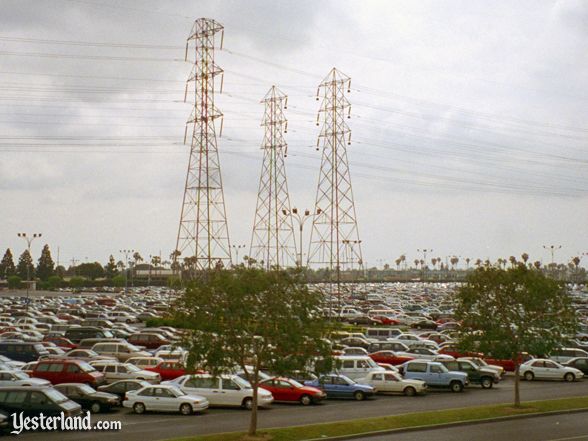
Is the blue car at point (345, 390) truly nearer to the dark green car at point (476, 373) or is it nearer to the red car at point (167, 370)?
the dark green car at point (476, 373)

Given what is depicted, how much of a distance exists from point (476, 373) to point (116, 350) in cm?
2219

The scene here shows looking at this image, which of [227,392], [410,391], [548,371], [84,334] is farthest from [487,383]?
[84,334]

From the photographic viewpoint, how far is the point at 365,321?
250 ft

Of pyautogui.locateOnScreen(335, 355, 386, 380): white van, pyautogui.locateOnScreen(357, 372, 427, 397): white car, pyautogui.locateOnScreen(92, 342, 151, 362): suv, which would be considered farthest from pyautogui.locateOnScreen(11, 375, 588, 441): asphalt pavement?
pyautogui.locateOnScreen(92, 342, 151, 362): suv

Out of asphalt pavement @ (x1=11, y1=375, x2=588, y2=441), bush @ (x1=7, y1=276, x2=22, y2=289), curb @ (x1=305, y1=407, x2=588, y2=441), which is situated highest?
bush @ (x1=7, y1=276, x2=22, y2=289)

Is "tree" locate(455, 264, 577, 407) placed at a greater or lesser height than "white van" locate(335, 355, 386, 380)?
greater

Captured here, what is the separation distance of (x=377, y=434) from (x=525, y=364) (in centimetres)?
1928

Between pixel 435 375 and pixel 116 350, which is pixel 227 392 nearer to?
pixel 435 375

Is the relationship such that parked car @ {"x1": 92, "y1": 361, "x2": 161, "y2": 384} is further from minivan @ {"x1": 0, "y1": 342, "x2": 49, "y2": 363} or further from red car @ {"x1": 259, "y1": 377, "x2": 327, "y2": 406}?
minivan @ {"x1": 0, "y1": 342, "x2": 49, "y2": 363}

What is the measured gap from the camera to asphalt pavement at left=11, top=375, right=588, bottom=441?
2455cm

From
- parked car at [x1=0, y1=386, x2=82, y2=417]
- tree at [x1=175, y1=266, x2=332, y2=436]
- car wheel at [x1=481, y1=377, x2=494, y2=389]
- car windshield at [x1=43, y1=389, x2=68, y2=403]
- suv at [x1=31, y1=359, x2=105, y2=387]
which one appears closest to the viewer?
tree at [x1=175, y1=266, x2=332, y2=436]

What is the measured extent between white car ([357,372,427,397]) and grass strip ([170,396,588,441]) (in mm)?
5084

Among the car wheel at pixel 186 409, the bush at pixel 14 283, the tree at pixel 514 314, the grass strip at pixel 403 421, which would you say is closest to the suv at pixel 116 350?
the car wheel at pixel 186 409

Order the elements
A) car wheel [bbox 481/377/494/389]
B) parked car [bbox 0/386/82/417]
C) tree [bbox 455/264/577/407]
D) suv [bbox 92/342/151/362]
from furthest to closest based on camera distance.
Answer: suv [bbox 92/342/151/362] < car wheel [bbox 481/377/494/389] < tree [bbox 455/264/577/407] < parked car [bbox 0/386/82/417]
